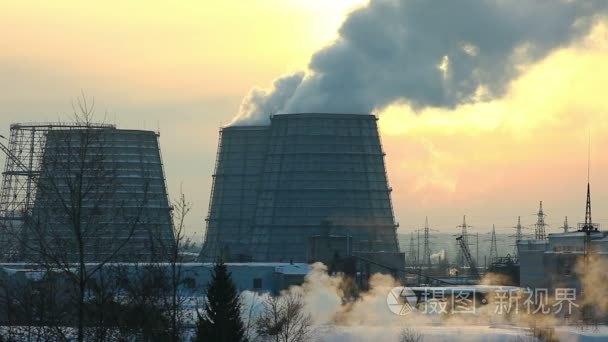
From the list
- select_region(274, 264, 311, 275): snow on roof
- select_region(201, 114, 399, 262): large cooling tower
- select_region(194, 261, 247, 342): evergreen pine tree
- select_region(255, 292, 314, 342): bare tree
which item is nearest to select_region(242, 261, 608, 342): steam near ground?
select_region(255, 292, 314, 342): bare tree

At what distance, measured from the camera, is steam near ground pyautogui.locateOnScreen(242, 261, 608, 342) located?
4900 centimetres

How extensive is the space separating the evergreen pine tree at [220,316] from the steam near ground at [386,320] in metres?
14.9

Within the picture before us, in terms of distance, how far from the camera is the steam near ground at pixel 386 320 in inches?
1929

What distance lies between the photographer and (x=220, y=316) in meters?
27.8

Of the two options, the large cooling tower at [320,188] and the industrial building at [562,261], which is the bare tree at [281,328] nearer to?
the industrial building at [562,261]

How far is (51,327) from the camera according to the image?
1672cm

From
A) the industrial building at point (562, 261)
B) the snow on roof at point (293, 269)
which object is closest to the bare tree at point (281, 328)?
the snow on roof at point (293, 269)

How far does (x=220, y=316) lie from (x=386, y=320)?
29.7 m

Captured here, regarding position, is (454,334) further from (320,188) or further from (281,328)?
(320,188)

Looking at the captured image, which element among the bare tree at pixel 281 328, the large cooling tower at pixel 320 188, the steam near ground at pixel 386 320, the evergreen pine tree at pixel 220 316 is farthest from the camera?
the large cooling tower at pixel 320 188

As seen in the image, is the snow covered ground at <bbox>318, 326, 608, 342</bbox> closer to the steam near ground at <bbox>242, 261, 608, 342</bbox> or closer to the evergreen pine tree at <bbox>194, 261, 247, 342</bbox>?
the steam near ground at <bbox>242, 261, 608, 342</bbox>

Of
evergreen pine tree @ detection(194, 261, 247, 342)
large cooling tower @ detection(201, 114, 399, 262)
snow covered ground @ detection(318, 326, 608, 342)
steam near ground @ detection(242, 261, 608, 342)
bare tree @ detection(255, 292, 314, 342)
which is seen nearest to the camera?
evergreen pine tree @ detection(194, 261, 247, 342)

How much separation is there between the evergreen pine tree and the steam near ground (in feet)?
48.8

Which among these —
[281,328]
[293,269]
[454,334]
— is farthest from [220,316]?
[293,269]
